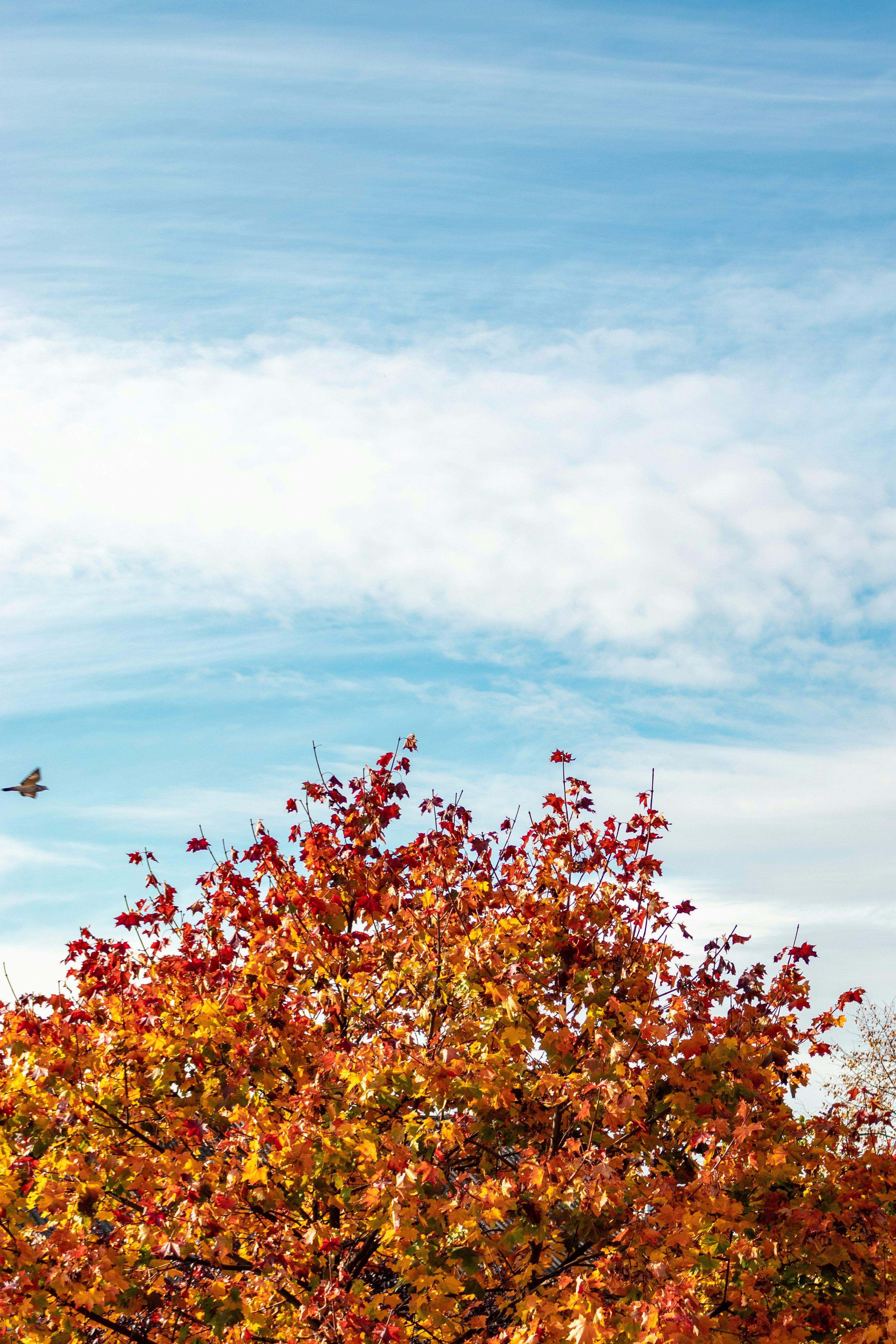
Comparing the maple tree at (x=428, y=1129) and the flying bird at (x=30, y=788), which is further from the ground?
the flying bird at (x=30, y=788)

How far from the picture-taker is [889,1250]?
938 centimetres

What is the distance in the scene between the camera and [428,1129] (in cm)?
834

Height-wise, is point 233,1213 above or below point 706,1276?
above

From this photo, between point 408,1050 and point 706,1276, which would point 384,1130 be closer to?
point 408,1050

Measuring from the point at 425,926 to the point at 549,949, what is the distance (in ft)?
3.91

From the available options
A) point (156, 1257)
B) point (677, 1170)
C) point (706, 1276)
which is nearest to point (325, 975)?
point (156, 1257)

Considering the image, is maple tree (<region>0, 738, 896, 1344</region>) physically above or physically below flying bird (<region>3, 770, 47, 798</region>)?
below

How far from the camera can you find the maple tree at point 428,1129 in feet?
26.6

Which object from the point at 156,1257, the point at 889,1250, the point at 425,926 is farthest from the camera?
the point at 425,926

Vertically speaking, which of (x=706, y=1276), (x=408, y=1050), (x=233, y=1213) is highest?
(x=408, y=1050)

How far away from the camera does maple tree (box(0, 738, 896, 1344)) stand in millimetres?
8094

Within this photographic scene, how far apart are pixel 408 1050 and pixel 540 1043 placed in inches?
56.4

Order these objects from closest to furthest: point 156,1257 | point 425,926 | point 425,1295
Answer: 1. point 425,1295
2. point 156,1257
3. point 425,926

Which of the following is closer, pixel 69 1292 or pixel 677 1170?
pixel 69 1292
